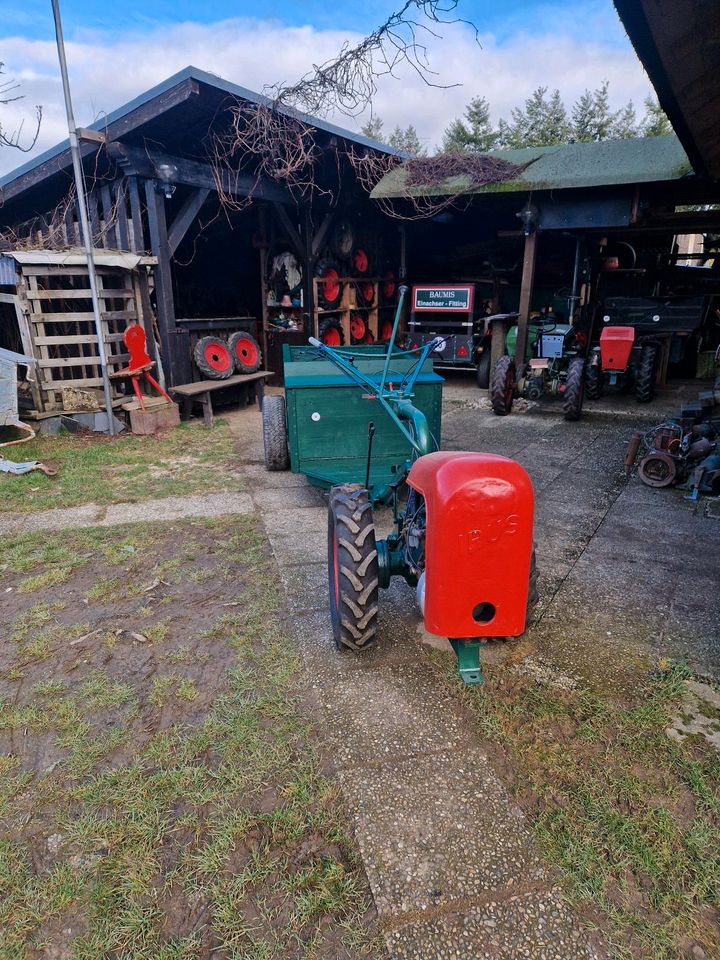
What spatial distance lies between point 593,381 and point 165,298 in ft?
19.7

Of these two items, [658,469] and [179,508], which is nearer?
[179,508]

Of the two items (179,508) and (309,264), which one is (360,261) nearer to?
(309,264)

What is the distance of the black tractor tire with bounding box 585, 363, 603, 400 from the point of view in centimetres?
838

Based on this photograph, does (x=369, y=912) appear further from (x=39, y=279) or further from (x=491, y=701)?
(x=39, y=279)

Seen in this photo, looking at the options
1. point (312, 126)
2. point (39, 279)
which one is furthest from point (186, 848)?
point (312, 126)

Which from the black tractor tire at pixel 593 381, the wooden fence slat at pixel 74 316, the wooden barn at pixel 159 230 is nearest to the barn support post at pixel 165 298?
the wooden barn at pixel 159 230

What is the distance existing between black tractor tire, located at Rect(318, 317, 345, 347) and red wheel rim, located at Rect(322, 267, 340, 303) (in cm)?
38

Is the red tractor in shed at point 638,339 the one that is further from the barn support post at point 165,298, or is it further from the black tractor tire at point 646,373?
the barn support post at point 165,298

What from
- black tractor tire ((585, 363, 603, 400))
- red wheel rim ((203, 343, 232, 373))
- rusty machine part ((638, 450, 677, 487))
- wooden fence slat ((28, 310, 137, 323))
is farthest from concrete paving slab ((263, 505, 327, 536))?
black tractor tire ((585, 363, 603, 400))

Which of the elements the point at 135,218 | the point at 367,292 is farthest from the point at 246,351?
the point at 367,292

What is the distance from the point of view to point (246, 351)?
8711mm

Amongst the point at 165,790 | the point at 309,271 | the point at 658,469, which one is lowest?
the point at 165,790

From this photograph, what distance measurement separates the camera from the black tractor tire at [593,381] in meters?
8.38

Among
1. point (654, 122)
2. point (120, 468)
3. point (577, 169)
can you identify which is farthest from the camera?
point (654, 122)
